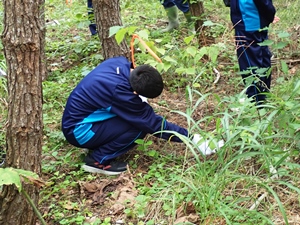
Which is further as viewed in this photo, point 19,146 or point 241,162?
point 241,162

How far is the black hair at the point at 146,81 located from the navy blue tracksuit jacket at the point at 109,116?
84mm

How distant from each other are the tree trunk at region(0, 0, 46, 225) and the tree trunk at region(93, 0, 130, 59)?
1.66 m

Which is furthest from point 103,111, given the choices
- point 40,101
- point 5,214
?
point 5,214

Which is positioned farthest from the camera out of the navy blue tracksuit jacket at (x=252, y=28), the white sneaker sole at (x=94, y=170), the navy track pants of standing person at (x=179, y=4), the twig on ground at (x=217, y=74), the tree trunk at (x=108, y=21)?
the navy track pants of standing person at (x=179, y=4)

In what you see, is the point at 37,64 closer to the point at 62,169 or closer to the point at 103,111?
the point at 103,111

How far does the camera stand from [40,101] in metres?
2.16

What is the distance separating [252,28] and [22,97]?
198 centimetres

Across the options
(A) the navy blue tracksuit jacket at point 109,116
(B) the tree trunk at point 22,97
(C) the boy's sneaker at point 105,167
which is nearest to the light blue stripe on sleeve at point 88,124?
(A) the navy blue tracksuit jacket at point 109,116

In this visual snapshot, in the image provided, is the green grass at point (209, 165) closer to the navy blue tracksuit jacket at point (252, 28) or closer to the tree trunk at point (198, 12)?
the navy blue tracksuit jacket at point (252, 28)

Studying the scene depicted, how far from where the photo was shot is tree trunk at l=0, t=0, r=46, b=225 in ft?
6.66

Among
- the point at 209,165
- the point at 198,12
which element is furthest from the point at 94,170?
the point at 198,12

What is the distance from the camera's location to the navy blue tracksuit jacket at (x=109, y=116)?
282cm

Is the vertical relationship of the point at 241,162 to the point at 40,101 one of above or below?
below

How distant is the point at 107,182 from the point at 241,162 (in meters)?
0.99
